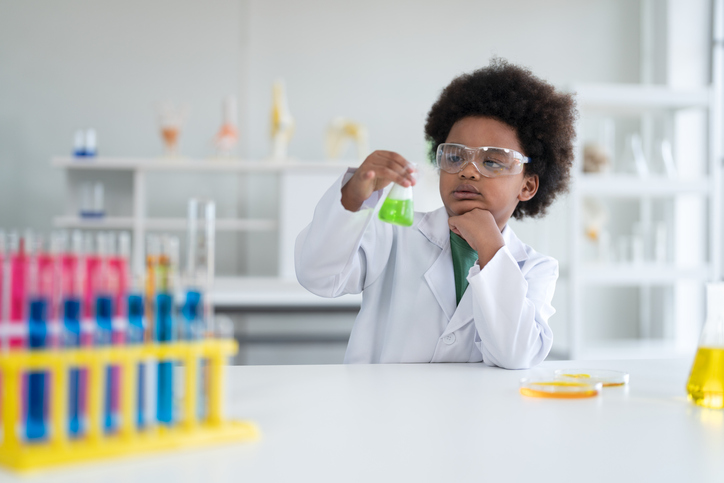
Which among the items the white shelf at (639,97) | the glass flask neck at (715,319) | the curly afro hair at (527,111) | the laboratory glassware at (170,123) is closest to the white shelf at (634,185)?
the white shelf at (639,97)

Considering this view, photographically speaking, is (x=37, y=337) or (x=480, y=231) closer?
(x=37, y=337)

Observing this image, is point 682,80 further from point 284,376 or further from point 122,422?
point 122,422

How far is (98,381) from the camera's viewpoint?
21.8 inches

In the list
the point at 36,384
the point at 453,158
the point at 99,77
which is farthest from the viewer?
the point at 99,77

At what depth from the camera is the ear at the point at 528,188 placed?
1.61 metres

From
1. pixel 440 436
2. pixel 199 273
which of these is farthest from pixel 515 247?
pixel 199 273

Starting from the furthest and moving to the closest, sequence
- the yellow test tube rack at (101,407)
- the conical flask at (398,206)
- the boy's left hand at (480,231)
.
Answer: the boy's left hand at (480,231)
the conical flask at (398,206)
the yellow test tube rack at (101,407)

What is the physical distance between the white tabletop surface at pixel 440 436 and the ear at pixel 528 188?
66 centimetres

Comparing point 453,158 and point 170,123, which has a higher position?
point 170,123

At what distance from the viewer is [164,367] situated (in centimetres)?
60

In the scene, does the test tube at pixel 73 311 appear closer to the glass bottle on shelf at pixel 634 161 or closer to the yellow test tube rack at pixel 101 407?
the yellow test tube rack at pixel 101 407

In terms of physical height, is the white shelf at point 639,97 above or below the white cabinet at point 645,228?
above

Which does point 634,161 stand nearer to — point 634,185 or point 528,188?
point 634,185

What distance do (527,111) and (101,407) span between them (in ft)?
4.13
